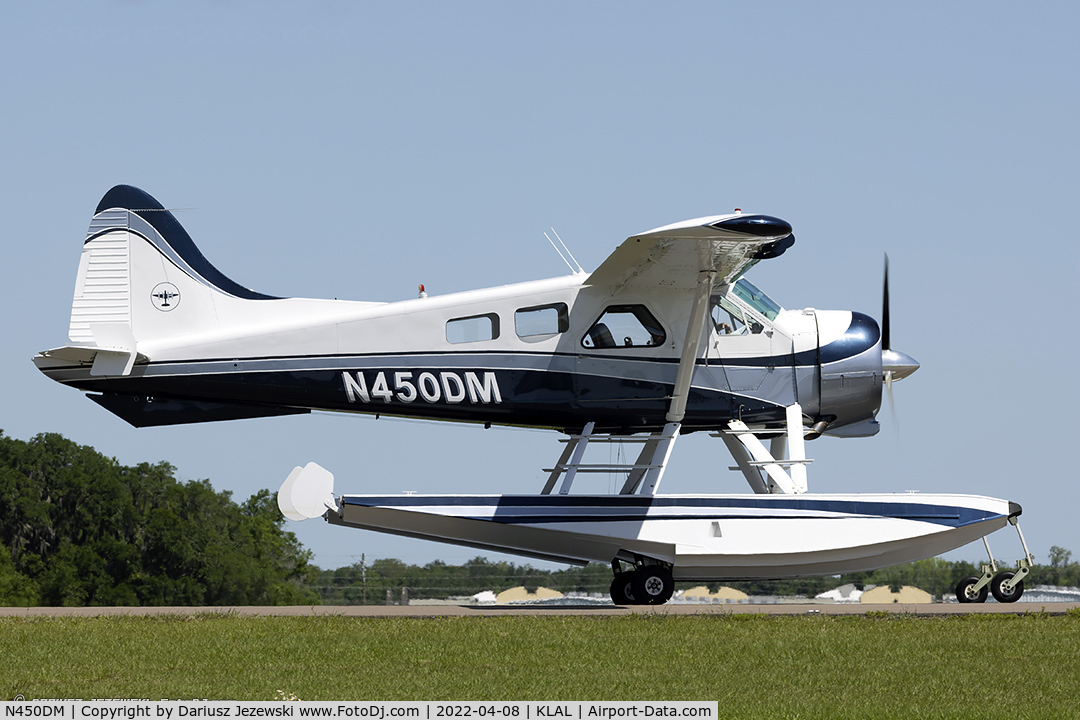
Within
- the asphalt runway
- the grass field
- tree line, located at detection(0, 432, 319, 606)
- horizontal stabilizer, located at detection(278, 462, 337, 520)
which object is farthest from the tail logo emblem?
tree line, located at detection(0, 432, 319, 606)

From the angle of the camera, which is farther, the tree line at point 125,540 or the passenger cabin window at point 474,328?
the tree line at point 125,540

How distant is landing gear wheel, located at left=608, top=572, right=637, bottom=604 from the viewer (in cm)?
1415

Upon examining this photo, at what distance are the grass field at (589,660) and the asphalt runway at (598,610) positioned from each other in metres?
0.49

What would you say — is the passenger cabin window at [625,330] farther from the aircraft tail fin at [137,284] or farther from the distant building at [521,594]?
the distant building at [521,594]

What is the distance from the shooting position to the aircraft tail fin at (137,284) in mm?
14781

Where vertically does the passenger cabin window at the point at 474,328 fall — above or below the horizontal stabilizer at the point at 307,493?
above

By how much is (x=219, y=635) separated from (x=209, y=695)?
3.28m

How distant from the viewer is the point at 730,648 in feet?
32.9

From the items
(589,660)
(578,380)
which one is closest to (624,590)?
(578,380)

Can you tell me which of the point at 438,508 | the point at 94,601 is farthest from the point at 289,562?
the point at 438,508

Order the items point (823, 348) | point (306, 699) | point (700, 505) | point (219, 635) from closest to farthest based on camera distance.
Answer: point (306, 699), point (219, 635), point (700, 505), point (823, 348)

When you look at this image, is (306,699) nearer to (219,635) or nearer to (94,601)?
(219,635)
